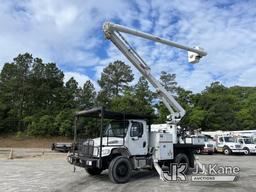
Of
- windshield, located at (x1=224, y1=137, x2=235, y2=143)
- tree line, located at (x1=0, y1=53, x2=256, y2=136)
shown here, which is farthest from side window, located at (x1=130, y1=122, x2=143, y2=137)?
tree line, located at (x1=0, y1=53, x2=256, y2=136)

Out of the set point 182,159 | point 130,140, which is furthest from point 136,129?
point 182,159

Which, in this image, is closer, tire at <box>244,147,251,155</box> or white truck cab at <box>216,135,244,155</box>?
tire at <box>244,147,251,155</box>

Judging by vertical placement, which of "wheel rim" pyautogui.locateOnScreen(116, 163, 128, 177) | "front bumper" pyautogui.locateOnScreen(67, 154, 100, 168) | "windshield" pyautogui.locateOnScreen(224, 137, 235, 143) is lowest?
"wheel rim" pyautogui.locateOnScreen(116, 163, 128, 177)

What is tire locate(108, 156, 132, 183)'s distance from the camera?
1202 cm

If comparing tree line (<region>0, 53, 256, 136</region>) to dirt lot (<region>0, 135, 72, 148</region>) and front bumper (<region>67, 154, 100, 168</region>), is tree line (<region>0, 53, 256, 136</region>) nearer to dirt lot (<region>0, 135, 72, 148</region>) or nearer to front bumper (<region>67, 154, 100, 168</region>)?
dirt lot (<region>0, 135, 72, 148</region>)

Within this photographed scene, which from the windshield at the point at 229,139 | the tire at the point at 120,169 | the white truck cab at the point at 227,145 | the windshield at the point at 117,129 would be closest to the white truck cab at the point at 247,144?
the white truck cab at the point at 227,145

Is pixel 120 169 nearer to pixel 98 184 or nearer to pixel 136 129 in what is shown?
pixel 98 184

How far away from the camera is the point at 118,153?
1277 cm

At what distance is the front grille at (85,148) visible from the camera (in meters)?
12.6

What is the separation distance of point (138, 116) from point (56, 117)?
149 ft

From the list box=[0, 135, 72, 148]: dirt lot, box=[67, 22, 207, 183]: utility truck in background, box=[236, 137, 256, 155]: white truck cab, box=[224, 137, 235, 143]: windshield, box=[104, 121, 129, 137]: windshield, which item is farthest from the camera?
box=[0, 135, 72, 148]: dirt lot

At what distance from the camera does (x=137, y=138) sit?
13445 mm

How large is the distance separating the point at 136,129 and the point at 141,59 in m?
3.79

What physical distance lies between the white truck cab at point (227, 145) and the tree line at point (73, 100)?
57.3 feet
